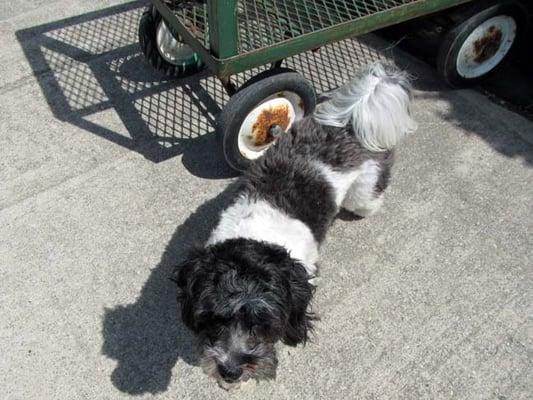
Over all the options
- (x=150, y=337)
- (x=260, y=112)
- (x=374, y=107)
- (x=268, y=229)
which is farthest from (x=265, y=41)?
(x=150, y=337)

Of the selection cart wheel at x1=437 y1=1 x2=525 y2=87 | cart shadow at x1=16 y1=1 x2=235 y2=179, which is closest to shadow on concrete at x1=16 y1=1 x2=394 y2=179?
cart shadow at x1=16 y1=1 x2=235 y2=179

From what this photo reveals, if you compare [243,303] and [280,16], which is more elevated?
[280,16]

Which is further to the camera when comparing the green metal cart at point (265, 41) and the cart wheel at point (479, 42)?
the cart wheel at point (479, 42)

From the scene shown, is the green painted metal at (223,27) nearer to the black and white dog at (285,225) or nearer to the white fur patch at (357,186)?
the black and white dog at (285,225)

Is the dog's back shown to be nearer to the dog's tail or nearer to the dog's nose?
the dog's tail

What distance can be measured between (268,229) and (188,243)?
809mm

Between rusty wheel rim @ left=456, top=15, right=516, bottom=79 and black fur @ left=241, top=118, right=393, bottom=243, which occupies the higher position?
rusty wheel rim @ left=456, top=15, right=516, bottom=79

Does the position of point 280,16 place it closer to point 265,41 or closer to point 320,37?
point 265,41

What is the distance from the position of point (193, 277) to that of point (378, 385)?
1.17m

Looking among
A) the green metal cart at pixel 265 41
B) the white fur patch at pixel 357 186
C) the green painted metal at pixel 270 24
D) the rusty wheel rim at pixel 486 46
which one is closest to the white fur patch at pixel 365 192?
the white fur patch at pixel 357 186

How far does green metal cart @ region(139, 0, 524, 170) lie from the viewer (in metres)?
2.74

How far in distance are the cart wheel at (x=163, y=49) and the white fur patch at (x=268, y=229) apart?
5.18 ft

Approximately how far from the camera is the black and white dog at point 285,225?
78.5 inches

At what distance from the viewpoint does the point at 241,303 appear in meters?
1.95
